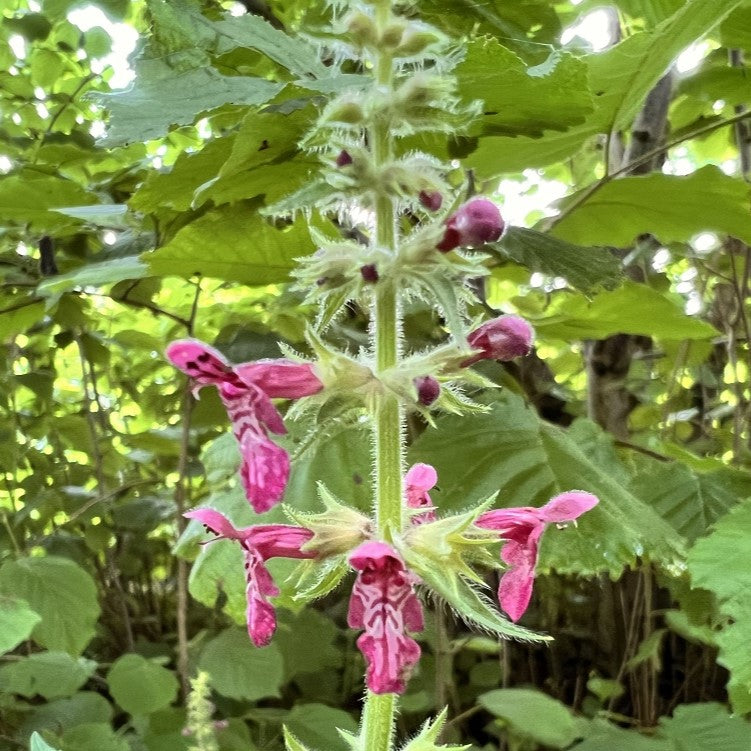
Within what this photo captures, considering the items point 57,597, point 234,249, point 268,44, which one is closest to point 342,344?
point 234,249

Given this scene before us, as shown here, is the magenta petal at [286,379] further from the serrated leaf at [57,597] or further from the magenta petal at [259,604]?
the serrated leaf at [57,597]

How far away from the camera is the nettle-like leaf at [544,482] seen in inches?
25.4

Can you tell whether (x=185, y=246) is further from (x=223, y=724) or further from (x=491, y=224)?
(x=223, y=724)

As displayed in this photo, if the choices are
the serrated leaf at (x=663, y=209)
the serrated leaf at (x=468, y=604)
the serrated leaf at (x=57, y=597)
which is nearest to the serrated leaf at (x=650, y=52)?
the serrated leaf at (x=663, y=209)

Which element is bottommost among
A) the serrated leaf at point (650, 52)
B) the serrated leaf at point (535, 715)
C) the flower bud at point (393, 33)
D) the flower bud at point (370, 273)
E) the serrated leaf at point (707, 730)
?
the serrated leaf at point (535, 715)

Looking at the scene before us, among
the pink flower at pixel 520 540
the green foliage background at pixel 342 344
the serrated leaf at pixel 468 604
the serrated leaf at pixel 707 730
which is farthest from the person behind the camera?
the serrated leaf at pixel 707 730

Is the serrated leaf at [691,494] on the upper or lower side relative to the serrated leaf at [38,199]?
lower

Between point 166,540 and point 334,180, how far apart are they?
4.71ft

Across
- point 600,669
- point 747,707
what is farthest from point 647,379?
point 747,707

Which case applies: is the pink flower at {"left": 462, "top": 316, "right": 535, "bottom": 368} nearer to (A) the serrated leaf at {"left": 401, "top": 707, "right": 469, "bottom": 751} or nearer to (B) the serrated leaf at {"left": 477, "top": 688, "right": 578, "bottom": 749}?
(A) the serrated leaf at {"left": 401, "top": 707, "right": 469, "bottom": 751}

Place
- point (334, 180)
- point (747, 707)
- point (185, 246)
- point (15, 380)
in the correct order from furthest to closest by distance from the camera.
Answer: point (15, 380), point (185, 246), point (747, 707), point (334, 180)

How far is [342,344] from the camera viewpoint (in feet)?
3.08

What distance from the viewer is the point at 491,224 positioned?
1.38 feet

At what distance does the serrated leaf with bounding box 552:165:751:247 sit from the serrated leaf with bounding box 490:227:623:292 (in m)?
0.20
